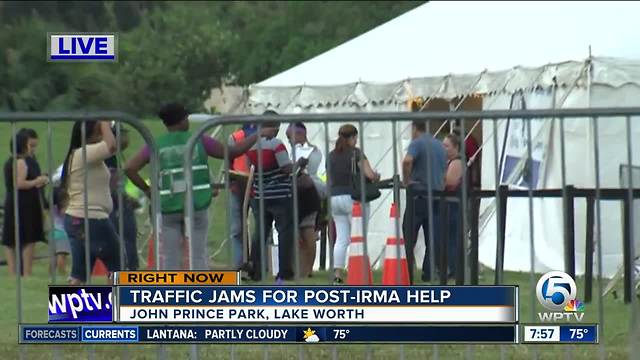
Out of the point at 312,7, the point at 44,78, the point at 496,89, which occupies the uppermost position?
the point at 312,7

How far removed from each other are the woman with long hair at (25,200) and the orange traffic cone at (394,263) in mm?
2293

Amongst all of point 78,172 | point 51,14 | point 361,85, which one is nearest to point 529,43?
point 361,85

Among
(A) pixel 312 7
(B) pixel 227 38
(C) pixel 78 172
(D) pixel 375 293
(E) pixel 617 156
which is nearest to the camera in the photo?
(D) pixel 375 293

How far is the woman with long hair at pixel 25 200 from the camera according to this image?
414 inches

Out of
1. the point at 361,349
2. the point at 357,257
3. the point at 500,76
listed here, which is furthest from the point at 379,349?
the point at 500,76

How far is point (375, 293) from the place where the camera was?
8.62m

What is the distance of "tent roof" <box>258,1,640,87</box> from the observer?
55.3 ft

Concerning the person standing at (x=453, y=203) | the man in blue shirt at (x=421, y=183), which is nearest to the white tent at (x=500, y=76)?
the person standing at (x=453, y=203)

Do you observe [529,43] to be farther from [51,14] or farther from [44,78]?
[51,14]

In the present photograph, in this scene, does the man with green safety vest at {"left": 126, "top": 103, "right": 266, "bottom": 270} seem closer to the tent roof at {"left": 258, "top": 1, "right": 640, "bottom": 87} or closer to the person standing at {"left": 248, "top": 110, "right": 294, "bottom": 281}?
the person standing at {"left": 248, "top": 110, "right": 294, "bottom": 281}

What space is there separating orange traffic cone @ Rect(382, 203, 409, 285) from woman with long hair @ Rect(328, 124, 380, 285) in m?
0.25

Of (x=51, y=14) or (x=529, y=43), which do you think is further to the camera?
(x=51, y=14)

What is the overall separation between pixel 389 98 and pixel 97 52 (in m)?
9.05

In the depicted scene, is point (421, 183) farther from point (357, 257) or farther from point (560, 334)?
point (560, 334)
